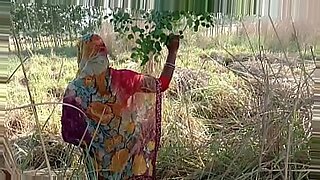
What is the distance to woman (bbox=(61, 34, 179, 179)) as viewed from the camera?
27.4 inches

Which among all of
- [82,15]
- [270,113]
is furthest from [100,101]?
[270,113]

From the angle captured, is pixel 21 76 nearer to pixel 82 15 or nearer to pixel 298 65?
pixel 82 15

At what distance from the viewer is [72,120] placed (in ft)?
2.31

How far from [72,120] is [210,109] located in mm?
184

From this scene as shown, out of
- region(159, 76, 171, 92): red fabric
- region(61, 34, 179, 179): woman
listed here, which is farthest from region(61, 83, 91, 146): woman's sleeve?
region(159, 76, 171, 92): red fabric

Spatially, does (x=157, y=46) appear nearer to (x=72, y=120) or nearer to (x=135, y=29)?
(x=135, y=29)

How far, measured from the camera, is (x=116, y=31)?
72 centimetres

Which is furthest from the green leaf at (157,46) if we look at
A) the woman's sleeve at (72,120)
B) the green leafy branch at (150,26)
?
the woman's sleeve at (72,120)

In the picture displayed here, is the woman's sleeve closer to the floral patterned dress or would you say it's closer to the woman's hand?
the floral patterned dress

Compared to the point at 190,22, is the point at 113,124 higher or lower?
lower

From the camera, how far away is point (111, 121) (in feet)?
2.28

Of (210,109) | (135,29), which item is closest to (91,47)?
(135,29)

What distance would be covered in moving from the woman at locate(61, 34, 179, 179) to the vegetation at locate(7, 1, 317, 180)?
0.06ft

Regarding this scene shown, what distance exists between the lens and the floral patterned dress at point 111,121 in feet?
2.28
